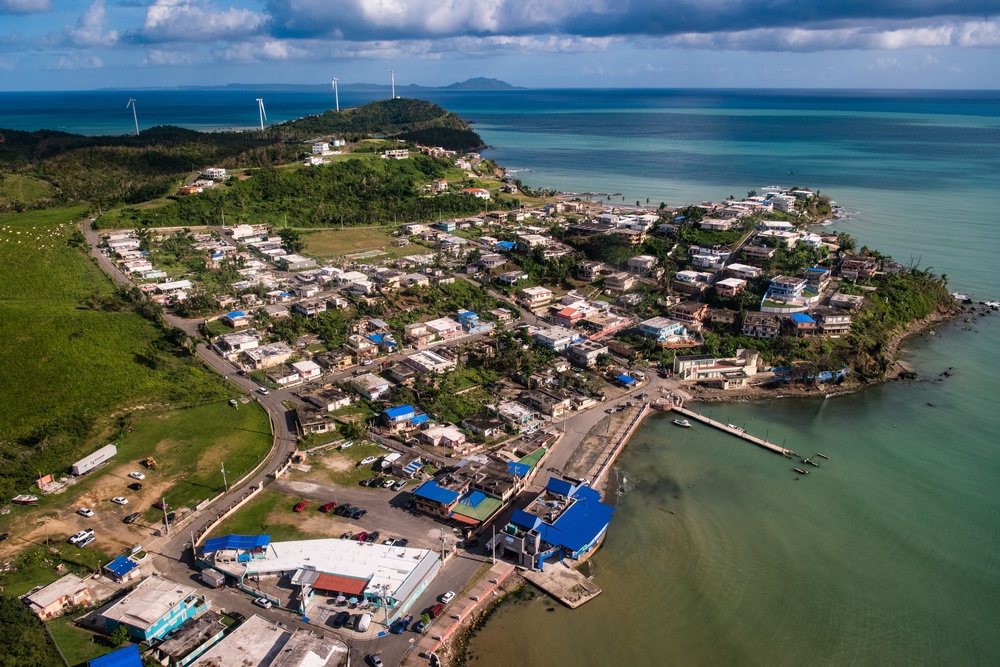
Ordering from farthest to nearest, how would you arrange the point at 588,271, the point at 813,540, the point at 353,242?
the point at 353,242 → the point at 588,271 → the point at 813,540

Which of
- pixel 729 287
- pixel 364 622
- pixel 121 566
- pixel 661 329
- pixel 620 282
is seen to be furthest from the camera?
pixel 620 282

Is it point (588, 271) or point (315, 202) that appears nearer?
point (588, 271)

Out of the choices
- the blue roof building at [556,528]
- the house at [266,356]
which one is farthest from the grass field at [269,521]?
the house at [266,356]

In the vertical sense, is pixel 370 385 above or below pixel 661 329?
below

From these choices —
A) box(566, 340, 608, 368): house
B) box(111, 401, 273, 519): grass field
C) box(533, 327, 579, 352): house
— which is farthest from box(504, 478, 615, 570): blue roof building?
box(533, 327, 579, 352): house

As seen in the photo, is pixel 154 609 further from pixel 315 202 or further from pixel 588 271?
pixel 315 202

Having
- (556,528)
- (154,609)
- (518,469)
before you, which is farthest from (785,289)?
(154,609)

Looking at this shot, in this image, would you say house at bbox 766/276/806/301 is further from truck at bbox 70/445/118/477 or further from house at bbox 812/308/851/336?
truck at bbox 70/445/118/477
